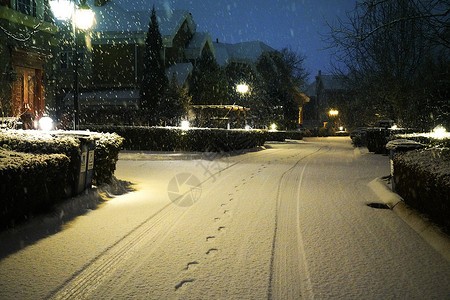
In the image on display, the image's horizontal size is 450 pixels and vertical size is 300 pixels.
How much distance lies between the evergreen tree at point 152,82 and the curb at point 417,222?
21.1 meters

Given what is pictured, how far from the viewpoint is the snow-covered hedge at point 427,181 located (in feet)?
17.0

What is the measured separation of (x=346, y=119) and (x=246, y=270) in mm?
60746

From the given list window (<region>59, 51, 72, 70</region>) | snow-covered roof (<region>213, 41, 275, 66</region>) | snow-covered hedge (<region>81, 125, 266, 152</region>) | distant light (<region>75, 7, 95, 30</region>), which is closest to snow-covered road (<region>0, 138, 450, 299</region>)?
distant light (<region>75, 7, 95, 30</region>)

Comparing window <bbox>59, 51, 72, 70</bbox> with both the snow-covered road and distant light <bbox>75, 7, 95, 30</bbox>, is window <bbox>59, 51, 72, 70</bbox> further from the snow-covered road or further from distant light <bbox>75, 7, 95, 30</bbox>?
the snow-covered road

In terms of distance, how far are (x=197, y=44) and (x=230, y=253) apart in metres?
33.2

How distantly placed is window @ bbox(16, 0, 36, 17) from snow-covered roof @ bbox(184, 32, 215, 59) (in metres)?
17.9

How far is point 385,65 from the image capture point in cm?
2058

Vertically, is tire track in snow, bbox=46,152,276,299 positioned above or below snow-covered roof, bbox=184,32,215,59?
below

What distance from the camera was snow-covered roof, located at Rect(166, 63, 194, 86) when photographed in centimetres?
3161

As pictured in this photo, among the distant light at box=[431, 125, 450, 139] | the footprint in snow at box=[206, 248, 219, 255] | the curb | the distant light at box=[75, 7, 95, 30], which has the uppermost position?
the distant light at box=[75, 7, 95, 30]

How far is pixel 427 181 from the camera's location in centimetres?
571

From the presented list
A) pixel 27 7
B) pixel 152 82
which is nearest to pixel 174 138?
pixel 27 7

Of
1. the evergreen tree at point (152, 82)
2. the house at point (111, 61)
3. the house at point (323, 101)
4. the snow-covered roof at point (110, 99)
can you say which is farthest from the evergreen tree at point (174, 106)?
the house at point (323, 101)

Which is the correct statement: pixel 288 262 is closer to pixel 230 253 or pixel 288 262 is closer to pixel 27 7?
pixel 230 253
